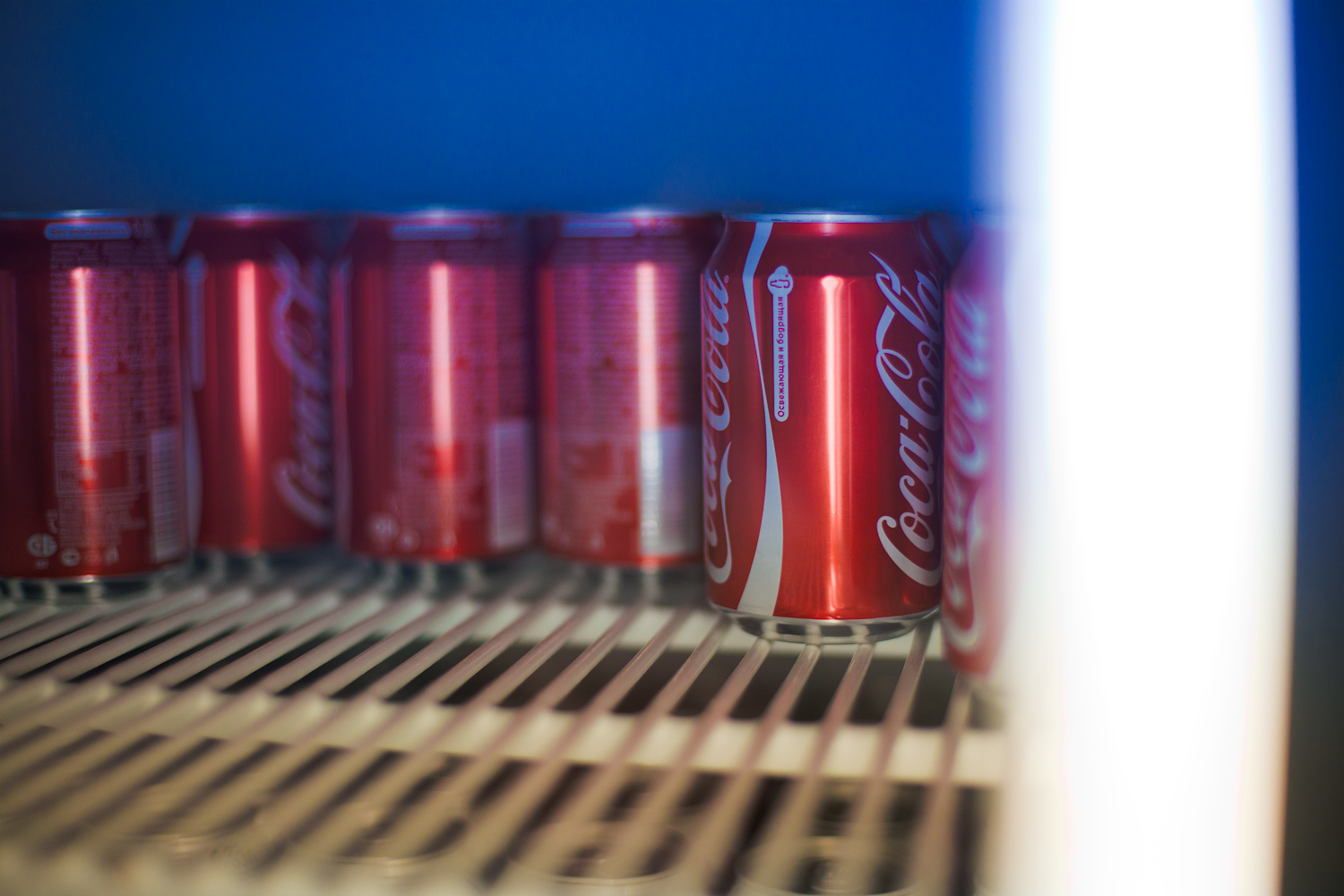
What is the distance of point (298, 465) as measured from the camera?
3.64ft

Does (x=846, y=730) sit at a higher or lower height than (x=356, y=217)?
lower

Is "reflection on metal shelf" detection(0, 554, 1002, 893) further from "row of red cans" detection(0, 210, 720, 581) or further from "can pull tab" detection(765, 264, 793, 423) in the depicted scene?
"can pull tab" detection(765, 264, 793, 423)

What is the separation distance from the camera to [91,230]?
946mm

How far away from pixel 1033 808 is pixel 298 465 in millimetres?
753

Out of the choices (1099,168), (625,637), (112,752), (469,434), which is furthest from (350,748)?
(1099,168)

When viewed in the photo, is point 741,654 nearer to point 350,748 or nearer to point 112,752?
point 350,748

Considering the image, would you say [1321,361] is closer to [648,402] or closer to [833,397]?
[833,397]

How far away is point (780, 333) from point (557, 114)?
1.72 ft

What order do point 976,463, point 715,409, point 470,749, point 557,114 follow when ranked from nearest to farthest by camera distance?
point 470,749
point 976,463
point 715,409
point 557,114

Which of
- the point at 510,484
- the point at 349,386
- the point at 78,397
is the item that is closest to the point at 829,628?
the point at 510,484

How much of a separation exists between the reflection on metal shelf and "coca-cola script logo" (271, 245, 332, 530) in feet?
0.38

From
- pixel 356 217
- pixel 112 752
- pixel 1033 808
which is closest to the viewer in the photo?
pixel 1033 808

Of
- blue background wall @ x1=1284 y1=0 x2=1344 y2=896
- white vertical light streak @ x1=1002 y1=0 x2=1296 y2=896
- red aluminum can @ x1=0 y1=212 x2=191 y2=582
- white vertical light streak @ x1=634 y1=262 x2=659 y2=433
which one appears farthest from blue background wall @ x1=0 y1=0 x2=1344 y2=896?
white vertical light streak @ x1=1002 y1=0 x2=1296 y2=896

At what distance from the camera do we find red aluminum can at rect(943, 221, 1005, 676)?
0.78m
